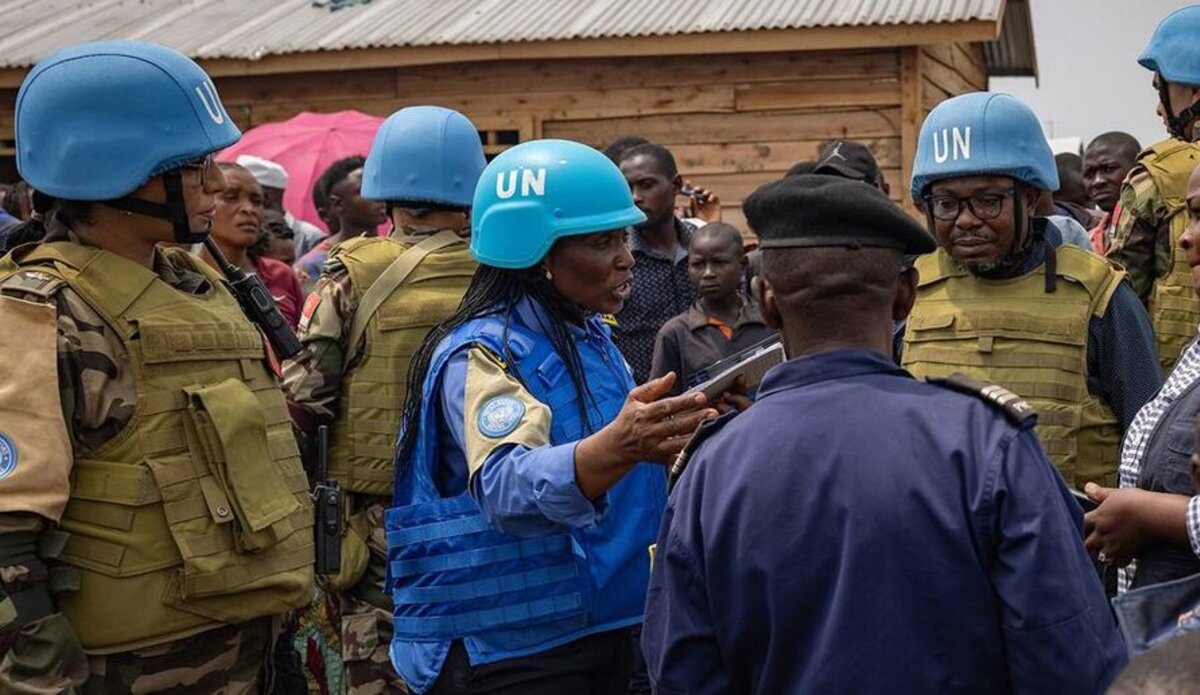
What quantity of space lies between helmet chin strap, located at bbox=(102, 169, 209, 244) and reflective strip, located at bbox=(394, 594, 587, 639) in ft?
3.87

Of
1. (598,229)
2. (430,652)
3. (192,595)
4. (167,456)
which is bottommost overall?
(430,652)

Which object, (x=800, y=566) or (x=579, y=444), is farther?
(x=579, y=444)

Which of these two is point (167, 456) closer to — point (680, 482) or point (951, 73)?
point (680, 482)

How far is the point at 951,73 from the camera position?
15.0 meters

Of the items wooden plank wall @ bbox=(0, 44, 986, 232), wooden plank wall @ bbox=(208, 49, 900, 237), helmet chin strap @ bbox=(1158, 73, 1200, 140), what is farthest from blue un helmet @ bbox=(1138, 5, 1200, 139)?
wooden plank wall @ bbox=(208, 49, 900, 237)

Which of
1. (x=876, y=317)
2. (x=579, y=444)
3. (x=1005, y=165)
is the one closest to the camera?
(x=876, y=317)

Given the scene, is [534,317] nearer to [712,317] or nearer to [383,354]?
[383,354]

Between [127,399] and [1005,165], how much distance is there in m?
2.66

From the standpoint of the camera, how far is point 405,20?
49.3 ft

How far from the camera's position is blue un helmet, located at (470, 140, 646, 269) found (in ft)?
11.8

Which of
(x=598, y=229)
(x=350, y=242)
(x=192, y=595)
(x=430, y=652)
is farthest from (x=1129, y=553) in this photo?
(x=350, y=242)

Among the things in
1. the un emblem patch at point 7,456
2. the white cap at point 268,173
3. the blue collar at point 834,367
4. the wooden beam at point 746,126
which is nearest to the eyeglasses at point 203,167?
the un emblem patch at point 7,456

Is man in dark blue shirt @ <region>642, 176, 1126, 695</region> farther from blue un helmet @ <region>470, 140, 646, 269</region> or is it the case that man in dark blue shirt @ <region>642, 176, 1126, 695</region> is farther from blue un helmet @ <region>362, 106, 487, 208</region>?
blue un helmet @ <region>362, 106, 487, 208</region>

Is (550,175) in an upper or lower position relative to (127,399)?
upper
